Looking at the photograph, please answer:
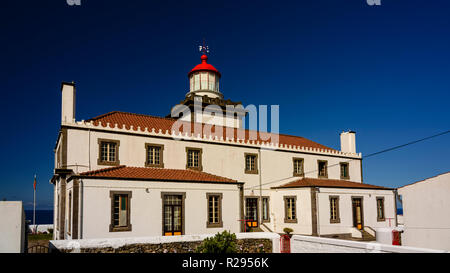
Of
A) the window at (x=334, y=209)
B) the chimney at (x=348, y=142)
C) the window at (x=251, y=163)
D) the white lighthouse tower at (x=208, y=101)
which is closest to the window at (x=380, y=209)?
the window at (x=334, y=209)

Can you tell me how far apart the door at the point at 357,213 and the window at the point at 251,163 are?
29.5 feet

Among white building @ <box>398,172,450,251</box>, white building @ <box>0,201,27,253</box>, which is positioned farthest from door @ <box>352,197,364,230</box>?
white building @ <box>0,201,27,253</box>

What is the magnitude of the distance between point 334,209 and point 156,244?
684 inches

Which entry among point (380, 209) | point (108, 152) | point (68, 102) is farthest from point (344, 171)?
point (68, 102)

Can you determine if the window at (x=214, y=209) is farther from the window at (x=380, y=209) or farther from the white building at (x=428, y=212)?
Answer: the window at (x=380, y=209)

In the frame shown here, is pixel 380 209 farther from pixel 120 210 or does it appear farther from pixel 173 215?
pixel 120 210

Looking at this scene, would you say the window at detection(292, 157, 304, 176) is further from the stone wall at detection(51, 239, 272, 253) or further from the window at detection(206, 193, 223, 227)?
the stone wall at detection(51, 239, 272, 253)

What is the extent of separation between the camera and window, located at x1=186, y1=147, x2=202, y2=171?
2662cm

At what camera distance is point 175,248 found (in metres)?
17.2

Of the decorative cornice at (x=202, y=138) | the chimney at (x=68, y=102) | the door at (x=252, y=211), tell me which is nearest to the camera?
the chimney at (x=68, y=102)

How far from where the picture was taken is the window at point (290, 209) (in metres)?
28.9

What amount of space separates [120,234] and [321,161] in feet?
69.8

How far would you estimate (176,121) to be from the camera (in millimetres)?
30766
